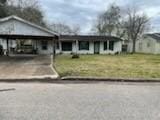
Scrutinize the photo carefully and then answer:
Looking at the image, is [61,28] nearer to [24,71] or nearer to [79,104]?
[24,71]

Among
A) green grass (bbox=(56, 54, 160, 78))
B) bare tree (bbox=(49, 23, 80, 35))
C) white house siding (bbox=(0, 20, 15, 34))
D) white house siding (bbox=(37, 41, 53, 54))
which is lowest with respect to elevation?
green grass (bbox=(56, 54, 160, 78))

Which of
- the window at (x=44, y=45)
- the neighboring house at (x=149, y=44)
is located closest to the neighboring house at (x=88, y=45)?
the window at (x=44, y=45)

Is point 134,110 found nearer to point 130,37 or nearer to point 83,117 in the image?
point 83,117

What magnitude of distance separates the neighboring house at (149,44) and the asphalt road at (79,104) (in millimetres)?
33881

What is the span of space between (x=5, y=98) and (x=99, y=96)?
2.50 meters

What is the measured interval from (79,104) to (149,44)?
38462 millimetres

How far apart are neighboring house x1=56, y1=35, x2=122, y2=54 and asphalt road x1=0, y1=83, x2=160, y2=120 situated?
28503 mm

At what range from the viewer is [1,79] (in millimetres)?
10117

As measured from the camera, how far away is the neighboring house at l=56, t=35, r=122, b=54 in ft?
120

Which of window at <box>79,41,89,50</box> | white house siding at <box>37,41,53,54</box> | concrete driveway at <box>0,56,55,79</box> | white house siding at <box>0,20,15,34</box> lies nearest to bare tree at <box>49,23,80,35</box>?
window at <box>79,41,89,50</box>

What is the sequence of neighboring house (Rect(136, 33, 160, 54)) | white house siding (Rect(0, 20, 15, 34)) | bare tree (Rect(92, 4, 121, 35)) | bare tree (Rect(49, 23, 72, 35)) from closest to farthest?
1. white house siding (Rect(0, 20, 15, 34))
2. neighboring house (Rect(136, 33, 160, 54))
3. bare tree (Rect(92, 4, 121, 35))
4. bare tree (Rect(49, 23, 72, 35))

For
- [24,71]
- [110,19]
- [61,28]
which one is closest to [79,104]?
[24,71]

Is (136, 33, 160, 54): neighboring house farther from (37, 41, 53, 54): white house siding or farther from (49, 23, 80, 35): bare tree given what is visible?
(49, 23, 80, 35): bare tree

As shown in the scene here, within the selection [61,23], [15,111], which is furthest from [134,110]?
[61,23]
